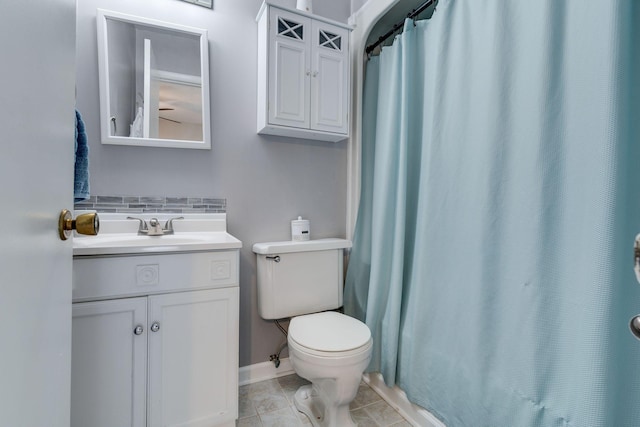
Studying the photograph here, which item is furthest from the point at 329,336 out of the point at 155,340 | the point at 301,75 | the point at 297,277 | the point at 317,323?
the point at 301,75

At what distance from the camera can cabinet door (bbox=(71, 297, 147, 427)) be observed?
103 cm

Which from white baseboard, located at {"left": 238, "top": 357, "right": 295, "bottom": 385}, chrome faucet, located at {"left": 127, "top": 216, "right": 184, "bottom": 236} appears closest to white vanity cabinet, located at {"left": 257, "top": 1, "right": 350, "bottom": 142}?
chrome faucet, located at {"left": 127, "top": 216, "right": 184, "bottom": 236}

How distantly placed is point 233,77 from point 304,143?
0.51m

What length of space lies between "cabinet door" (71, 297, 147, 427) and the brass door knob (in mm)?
569

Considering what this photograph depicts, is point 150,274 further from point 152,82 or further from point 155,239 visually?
point 152,82

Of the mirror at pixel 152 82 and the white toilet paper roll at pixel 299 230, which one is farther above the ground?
the mirror at pixel 152 82

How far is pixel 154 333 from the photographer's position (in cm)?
113

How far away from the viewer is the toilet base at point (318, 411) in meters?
1.32

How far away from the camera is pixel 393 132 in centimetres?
155

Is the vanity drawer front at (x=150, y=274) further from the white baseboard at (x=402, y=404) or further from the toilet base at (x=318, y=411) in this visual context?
the white baseboard at (x=402, y=404)

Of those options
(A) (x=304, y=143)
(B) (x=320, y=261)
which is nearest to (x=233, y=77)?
(A) (x=304, y=143)

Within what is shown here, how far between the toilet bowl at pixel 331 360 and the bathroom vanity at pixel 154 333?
279mm

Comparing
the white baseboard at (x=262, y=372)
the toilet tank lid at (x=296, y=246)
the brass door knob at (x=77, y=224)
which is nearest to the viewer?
the brass door knob at (x=77, y=224)

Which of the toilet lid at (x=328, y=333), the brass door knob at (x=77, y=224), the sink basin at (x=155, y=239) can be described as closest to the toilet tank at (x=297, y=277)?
the toilet lid at (x=328, y=333)
